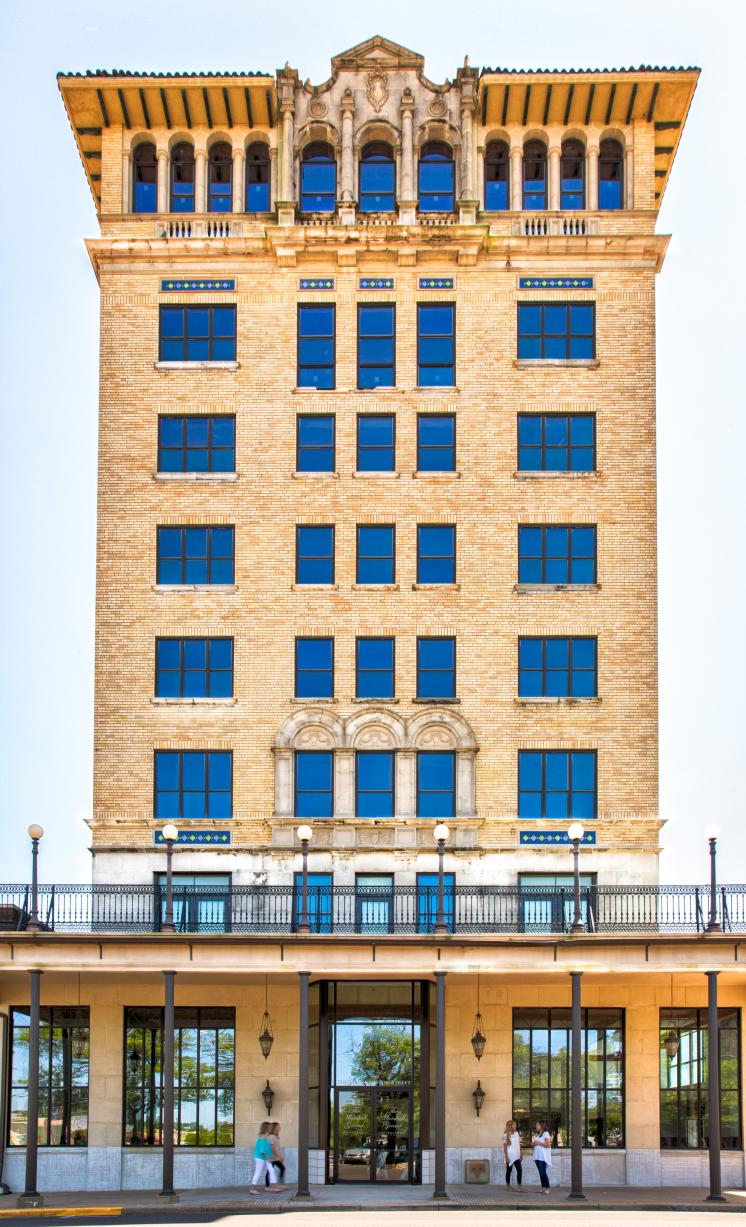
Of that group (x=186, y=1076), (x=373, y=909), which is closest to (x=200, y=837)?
(x=373, y=909)

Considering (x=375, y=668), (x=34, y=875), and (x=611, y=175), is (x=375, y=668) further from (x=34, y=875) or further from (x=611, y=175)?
(x=611, y=175)

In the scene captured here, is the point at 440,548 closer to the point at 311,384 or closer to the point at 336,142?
the point at 311,384

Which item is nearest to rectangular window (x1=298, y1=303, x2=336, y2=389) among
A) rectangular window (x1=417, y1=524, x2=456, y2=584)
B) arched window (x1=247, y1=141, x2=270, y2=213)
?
arched window (x1=247, y1=141, x2=270, y2=213)

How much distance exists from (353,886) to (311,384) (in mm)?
14528

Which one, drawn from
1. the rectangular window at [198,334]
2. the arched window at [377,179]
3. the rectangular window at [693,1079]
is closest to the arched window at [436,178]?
the arched window at [377,179]

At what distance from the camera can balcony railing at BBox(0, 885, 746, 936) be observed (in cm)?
3944

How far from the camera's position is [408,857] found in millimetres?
43875

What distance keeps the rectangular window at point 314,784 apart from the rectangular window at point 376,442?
7.96m

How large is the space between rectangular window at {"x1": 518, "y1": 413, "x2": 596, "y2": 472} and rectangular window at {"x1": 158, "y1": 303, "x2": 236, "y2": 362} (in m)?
8.44

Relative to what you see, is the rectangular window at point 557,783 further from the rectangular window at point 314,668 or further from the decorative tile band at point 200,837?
the decorative tile band at point 200,837

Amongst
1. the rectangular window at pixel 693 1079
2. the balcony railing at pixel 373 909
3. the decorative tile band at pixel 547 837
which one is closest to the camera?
the balcony railing at pixel 373 909

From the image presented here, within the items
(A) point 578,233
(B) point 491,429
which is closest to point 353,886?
(B) point 491,429

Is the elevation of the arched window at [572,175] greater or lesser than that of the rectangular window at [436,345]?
greater

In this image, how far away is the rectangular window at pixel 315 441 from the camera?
46344 mm
